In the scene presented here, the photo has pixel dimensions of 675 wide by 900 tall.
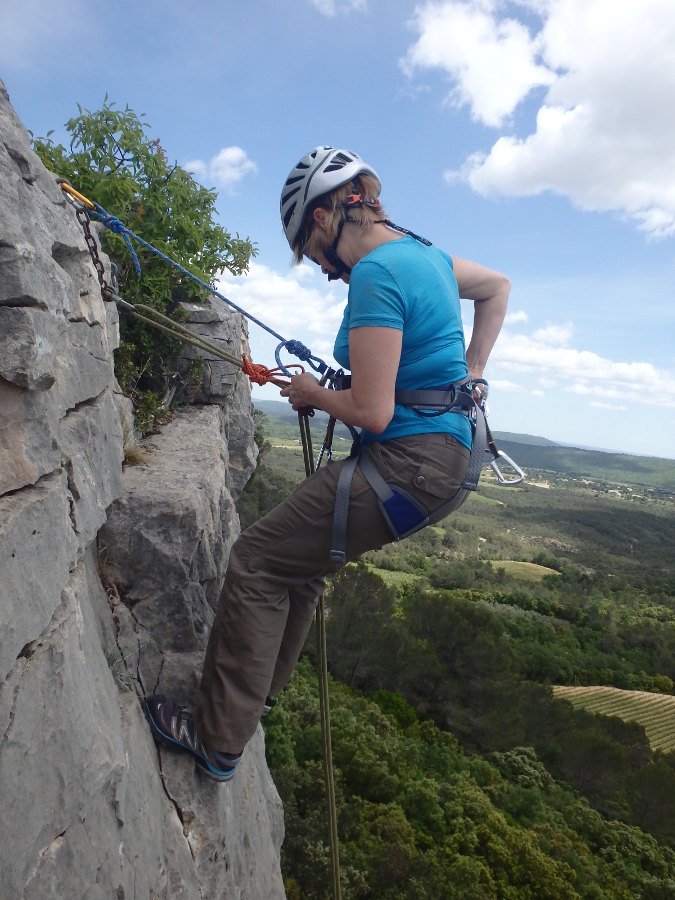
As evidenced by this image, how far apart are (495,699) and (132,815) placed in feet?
104

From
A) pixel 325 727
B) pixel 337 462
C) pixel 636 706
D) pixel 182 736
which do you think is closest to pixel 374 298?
pixel 337 462

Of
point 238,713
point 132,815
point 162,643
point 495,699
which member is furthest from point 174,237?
point 495,699

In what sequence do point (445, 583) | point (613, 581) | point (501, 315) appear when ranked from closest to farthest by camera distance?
point (501, 315)
point (445, 583)
point (613, 581)

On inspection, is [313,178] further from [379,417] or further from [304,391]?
[379,417]

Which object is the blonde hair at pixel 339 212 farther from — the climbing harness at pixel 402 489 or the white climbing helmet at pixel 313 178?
the climbing harness at pixel 402 489

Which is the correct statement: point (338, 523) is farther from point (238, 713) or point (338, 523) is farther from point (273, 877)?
point (273, 877)

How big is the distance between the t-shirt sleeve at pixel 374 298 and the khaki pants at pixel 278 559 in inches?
25.6

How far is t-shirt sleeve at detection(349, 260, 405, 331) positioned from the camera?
2.49 metres

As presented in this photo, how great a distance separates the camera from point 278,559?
2.92 metres

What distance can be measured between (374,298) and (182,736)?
2.55 meters

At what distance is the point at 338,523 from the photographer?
280 centimetres

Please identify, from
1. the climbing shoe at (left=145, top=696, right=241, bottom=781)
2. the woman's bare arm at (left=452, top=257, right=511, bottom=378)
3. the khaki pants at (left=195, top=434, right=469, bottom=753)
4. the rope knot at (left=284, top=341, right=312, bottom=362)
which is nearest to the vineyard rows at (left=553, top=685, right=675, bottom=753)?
the woman's bare arm at (left=452, top=257, right=511, bottom=378)

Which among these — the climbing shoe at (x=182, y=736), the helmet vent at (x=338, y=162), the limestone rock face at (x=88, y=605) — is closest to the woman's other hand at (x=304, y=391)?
the limestone rock face at (x=88, y=605)

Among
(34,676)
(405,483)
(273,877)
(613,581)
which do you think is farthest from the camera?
(613,581)
